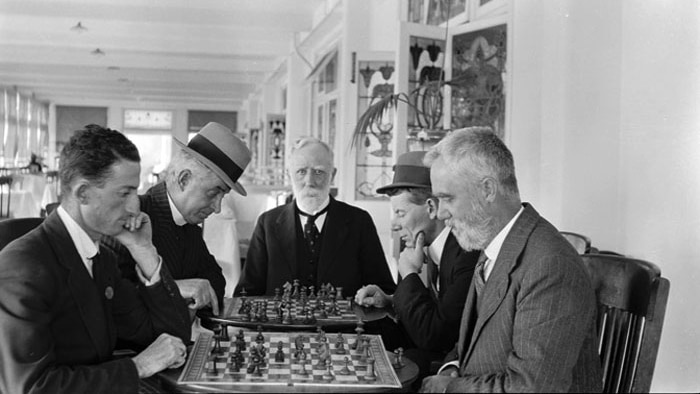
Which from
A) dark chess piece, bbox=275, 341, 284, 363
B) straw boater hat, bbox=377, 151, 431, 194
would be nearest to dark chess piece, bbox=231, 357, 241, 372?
dark chess piece, bbox=275, 341, 284, 363

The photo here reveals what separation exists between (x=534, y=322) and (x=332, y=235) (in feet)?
6.58

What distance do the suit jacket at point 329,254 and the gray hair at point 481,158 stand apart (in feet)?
5.65

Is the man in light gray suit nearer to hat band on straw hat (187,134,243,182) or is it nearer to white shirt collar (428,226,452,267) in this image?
white shirt collar (428,226,452,267)

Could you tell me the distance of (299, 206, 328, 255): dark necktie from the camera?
3885 millimetres

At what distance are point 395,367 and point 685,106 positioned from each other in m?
2.17

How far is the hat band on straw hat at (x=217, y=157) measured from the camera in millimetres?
3186

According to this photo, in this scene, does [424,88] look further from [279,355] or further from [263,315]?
[279,355]

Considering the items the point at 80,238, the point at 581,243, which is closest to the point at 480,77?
the point at 581,243

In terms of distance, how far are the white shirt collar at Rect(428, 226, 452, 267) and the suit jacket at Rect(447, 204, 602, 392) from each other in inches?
39.2

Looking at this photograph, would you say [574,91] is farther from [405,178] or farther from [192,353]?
[192,353]

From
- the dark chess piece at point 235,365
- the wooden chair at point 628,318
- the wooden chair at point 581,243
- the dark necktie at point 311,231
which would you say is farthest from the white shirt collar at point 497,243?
the dark necktie at point 311,231

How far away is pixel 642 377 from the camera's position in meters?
2.09

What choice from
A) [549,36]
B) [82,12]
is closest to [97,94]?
[82,12]

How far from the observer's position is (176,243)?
3289 millimetres
